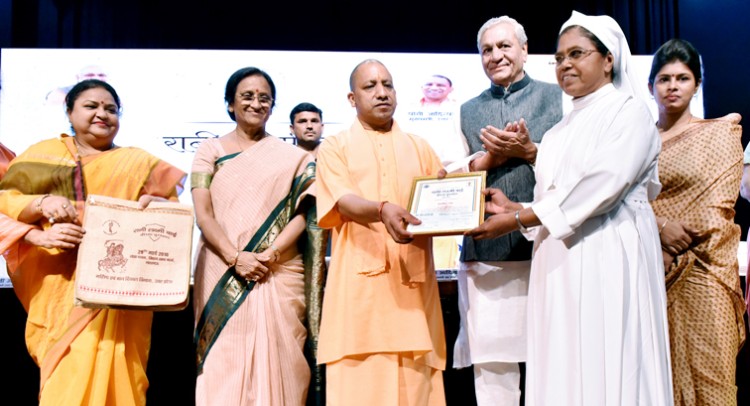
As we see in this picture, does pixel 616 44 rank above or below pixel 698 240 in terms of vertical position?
above

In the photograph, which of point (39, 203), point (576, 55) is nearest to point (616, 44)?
point (576, 55)

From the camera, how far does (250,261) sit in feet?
10.4

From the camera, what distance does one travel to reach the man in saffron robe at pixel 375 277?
2895 mm

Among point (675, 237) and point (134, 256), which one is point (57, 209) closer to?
point (134, 256)

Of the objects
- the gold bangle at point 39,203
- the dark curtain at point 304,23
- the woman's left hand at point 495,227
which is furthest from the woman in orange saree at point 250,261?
the dark curtain at point 304,23

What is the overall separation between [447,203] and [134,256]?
1353 mm

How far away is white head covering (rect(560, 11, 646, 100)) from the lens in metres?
2.68

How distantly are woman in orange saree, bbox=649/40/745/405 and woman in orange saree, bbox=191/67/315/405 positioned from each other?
160 centimetres

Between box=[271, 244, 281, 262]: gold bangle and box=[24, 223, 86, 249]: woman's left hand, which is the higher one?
box=[24, 223, 86, 249]: woman's left hand

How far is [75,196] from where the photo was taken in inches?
129

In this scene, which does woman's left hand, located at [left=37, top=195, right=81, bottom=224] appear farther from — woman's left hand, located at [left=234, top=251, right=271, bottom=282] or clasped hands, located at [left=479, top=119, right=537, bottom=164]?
clasped hands, located at [left=479, top=119, right=537, bottom=164]

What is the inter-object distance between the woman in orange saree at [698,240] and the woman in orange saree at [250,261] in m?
1.60

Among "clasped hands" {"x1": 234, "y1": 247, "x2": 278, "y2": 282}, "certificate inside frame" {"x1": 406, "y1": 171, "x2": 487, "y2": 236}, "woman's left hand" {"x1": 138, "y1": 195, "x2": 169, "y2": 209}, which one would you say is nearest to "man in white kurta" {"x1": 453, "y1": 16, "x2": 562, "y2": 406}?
"certificate inside frame" {"x1": 406, "y1": 171, "x2": 487, "y2": 236}

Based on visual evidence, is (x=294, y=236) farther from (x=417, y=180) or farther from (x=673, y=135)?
(x=673, y=135)
